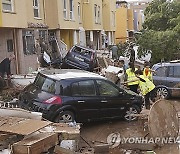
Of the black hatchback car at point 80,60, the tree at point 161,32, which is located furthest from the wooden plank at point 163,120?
the tree at point 161,32

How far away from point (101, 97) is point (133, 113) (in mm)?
1436

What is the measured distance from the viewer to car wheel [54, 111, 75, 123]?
9.12 m

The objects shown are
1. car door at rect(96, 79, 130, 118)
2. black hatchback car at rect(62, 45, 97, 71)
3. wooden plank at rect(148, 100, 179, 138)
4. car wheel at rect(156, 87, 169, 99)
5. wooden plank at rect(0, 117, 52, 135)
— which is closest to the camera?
wooden plank at rect(0, 117, 52, 135)

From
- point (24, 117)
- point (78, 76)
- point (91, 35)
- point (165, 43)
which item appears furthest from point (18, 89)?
point (91, 35)

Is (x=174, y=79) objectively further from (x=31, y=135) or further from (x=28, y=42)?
(x=31, y=135)

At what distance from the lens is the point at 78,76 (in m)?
9.80

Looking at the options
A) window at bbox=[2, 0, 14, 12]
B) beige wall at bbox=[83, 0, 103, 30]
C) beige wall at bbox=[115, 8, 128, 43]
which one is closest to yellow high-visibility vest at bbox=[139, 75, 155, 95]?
window at bbox=[2, 0, 14, 12]

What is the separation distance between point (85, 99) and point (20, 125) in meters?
3.01

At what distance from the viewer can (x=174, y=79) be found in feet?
47.4

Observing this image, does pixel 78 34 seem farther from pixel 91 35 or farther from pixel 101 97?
pixel 101 97

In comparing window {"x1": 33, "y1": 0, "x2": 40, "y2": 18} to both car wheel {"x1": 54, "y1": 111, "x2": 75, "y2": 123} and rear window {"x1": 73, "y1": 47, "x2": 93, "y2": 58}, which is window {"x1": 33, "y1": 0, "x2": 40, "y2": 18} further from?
car wheel {"x1": 54, "y1": 111, "x2": 75, "y2": 123}

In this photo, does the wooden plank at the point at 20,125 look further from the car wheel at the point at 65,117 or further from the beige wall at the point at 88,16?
the beige wall at the point at 88,16

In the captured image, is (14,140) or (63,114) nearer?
(14,140)

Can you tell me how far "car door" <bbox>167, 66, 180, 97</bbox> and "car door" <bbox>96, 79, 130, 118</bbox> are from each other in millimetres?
4457
